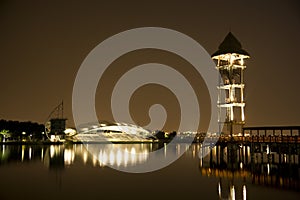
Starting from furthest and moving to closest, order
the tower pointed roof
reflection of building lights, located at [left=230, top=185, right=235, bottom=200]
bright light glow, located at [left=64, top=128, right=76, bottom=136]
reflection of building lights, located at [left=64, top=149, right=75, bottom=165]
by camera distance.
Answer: bright light glow, located at [left=64, top=128, right=76, bottom=136], reflection of building lights, located at [left=64, top=149, right=75, bottom=165], the tower pointed roof, reflection of building lights, located at [left=230, top=185, right=235, bottom=200]

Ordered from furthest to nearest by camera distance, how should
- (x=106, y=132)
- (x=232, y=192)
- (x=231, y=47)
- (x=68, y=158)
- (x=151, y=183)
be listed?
(x=106, y=132)
(x=68, y=158)
(x=231, y=47)
(x=151, y=183)
(x=232, y=192)

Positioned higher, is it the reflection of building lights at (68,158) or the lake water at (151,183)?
the lake water at (151,183)

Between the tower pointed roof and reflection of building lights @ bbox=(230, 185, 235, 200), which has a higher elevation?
the tower pointed roof

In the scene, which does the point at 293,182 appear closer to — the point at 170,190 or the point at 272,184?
the point at 272,184

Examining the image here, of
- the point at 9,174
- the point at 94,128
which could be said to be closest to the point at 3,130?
the point at 94,128

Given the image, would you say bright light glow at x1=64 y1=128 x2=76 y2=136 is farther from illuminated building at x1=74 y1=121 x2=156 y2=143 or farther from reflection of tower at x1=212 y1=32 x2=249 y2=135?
reflection of tower at x1=212 y1=32 x2=249 y2=135

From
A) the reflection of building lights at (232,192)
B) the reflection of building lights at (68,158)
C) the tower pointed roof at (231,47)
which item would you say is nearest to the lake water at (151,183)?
the reflection of building lights at (232,192)

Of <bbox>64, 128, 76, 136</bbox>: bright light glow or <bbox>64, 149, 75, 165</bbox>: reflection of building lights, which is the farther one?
<bbox>64, 128, 76, 136</bbox>: bright light glow

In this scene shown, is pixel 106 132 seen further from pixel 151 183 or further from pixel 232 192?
pixel 232 192

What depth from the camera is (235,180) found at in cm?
2777

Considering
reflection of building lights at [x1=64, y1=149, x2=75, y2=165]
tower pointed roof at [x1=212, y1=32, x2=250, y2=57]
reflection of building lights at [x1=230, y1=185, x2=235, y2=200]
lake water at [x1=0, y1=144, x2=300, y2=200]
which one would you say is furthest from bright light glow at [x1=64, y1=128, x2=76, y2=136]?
reflection of building lights at [x1=230, y1=185, x2=235, y2=200]

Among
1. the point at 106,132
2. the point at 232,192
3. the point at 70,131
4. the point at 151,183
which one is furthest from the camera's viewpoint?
the point at 106,132

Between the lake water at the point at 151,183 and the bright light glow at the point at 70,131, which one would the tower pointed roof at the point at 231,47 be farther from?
the bright light glow at the point at 70,131

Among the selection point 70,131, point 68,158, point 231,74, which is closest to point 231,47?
point 231,74
